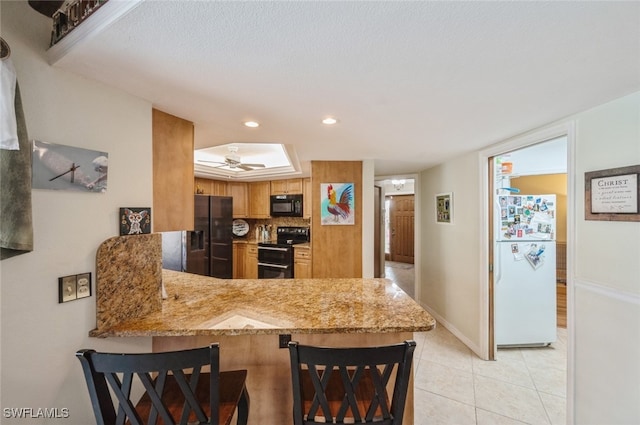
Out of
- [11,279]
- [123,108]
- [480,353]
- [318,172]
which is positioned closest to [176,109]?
[123,108]

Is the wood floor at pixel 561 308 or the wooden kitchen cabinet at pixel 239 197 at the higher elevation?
the wooden kitchen cabinet at pixel 239 197

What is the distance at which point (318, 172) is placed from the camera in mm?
3273

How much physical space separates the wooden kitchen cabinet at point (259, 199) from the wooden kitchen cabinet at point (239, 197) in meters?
0.08

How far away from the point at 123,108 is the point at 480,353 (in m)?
3.55

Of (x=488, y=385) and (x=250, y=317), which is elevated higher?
(x=250, y=317)

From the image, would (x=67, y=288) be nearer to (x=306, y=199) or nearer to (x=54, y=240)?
(x=54, y=240)

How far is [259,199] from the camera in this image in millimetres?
5238

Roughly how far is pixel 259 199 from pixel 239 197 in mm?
428

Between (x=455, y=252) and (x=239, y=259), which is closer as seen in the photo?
(x=455, y=252)

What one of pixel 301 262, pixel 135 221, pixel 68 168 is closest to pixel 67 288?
pixel 135 221

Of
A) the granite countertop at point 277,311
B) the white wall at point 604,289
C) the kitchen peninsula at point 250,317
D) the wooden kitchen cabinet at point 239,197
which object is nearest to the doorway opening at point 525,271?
the white wall at point 604,289

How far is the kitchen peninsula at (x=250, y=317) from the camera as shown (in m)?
1.22

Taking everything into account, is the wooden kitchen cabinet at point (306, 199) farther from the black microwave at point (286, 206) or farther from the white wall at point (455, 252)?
the white wall at point (455, 252)

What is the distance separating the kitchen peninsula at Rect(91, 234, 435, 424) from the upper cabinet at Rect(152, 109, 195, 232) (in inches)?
7.8
